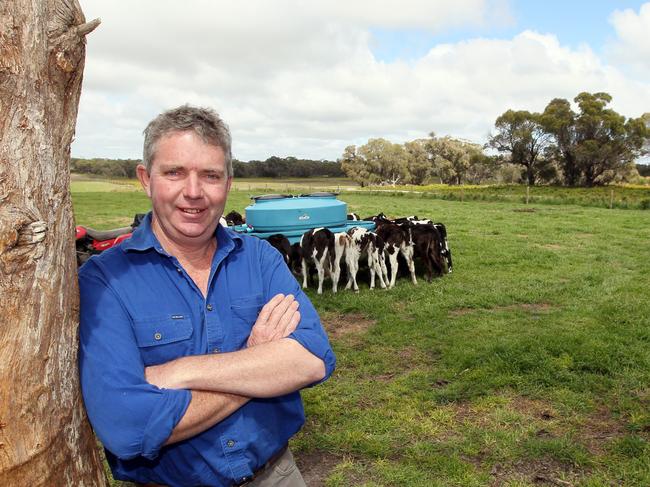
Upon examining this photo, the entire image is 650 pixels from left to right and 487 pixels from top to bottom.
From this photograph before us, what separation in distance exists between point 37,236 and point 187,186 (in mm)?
694

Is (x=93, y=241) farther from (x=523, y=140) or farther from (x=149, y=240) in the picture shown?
(x=523, y=140)

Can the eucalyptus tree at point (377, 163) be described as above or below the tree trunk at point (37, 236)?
above

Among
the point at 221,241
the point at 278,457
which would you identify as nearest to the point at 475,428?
the point at 278,457

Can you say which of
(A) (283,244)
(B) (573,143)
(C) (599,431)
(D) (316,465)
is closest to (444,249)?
(A) (283,244)

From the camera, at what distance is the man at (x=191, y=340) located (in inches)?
72.0

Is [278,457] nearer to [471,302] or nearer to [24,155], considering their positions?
[24,155]

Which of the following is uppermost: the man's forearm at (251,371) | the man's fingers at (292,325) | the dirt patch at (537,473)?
the man's fingers at (292,325)

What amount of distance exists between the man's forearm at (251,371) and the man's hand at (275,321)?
0.06 m

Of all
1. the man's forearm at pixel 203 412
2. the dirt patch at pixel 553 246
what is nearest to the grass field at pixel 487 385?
the man's forearm at pixel 203 412

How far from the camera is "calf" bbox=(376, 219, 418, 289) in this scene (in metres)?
→ 10.5

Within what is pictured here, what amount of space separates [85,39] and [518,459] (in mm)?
4142

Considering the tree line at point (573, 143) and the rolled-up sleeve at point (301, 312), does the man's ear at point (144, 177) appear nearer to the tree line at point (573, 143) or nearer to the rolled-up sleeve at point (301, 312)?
the rolled-up sleeve at point (301, 312)

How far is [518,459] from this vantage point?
4227 mm

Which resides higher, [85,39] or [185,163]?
[85,39]
